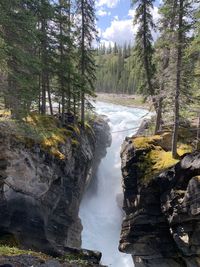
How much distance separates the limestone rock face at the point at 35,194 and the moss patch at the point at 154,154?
5492 mm

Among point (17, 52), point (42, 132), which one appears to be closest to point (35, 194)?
point (42, 132)

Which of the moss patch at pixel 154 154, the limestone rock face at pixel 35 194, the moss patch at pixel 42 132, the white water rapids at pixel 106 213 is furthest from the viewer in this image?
the white water rapids at pixel 106 213

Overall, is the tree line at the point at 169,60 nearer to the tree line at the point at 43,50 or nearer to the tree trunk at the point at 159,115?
the tree trunk at the point at 159,115

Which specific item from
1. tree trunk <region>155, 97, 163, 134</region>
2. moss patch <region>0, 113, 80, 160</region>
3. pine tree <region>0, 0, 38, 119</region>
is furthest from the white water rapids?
pine tree <region>0, 0, 38, 119</region>

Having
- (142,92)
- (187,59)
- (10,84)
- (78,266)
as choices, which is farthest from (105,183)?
(78,266)

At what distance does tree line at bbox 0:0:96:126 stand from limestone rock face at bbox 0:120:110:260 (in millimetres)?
2812

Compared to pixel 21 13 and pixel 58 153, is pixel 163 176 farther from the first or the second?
pixel 21 13

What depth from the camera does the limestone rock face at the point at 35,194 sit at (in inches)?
783

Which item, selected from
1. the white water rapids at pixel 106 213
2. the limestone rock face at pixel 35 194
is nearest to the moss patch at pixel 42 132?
the limestone rock face at pixel 35 194

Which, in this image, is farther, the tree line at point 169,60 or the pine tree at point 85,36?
the pine tree at point 85,36

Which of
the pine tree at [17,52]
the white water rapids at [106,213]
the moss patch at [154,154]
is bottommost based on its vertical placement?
the white water rapids at [106,213]

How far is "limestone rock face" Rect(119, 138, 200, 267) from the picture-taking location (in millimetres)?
20125

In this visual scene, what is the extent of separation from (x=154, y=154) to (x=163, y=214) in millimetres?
4547

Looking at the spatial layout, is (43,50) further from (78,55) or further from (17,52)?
(17,52)
